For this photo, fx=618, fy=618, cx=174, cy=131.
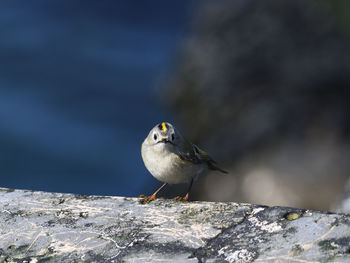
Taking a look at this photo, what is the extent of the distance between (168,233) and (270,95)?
6.32 m

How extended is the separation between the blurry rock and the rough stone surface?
14.2ft

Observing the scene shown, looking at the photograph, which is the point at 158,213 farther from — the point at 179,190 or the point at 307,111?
the point at 307,111

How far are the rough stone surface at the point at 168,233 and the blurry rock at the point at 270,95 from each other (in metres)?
4.31

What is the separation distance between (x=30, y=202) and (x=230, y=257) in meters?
1.29

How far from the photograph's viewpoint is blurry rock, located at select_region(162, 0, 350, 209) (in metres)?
7.46

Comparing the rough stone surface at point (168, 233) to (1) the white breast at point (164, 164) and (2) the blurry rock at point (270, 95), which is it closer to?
(1) the white breast at point (164, 164)

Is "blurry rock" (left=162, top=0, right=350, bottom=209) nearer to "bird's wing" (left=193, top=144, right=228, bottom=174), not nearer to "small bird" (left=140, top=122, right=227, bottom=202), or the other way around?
"bird's wing" (left=193, top=144, right=228, bottom=174)

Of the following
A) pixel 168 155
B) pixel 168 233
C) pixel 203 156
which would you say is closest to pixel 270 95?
pixel 203 156

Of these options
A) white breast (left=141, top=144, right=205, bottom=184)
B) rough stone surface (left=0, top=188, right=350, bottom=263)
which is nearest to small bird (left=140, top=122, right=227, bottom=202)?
white breast (left=141, top=144, right=205, bottom=184)

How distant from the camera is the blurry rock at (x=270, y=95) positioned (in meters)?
7.46

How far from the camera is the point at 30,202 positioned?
10.8 feet

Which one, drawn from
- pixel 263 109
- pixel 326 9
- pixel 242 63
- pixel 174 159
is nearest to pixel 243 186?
pixel 263 109

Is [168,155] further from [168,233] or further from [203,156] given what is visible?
[168,233]

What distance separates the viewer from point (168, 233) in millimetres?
2773
